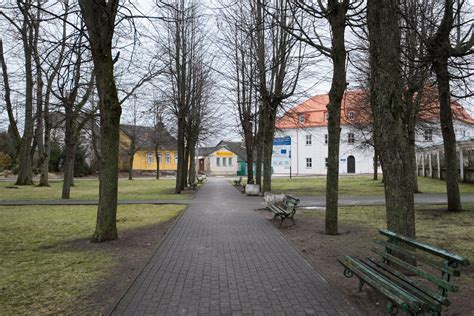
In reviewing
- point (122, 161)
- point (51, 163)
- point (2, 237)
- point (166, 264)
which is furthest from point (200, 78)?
point (122, 161)

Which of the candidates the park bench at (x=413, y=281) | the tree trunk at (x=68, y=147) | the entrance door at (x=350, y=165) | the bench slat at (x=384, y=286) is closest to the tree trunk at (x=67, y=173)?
the tree trunk at (x=68, y=147)

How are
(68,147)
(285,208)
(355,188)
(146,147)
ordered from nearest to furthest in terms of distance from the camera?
(285,208) < (68,147) < (355,188) < (146,147)

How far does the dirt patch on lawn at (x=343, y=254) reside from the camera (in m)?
5.14

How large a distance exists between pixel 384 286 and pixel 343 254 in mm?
3674

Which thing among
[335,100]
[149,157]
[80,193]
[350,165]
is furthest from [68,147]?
[350,165]

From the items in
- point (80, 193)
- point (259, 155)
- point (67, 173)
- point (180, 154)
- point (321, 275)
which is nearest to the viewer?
point (321, 275)

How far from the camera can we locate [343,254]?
8164mm

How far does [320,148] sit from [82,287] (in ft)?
216

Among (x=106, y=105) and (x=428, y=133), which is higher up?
(x=428, y=133)

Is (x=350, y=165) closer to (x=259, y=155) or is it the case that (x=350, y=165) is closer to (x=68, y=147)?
(x=259, y=155)

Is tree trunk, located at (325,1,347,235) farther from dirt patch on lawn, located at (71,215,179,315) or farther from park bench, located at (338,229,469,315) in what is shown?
park bench, located at (338,229,469,315)

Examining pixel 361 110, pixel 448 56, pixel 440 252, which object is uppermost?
pixel 361 110

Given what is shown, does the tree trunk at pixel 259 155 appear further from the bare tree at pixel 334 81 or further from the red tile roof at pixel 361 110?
the bare tree at pixel 334 81

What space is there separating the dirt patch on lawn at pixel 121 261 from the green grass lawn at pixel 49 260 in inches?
6.2
